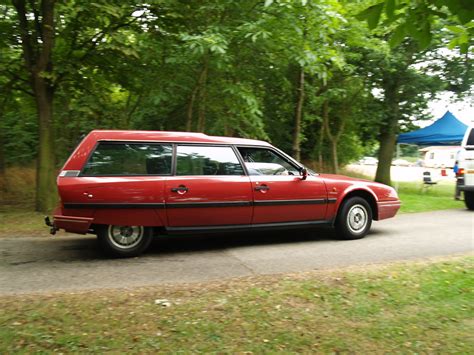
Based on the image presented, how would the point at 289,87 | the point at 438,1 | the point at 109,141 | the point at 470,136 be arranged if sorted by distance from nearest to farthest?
the point at 438,1 < the point at 109,141 < the point at 470,136 < the point at 289,87

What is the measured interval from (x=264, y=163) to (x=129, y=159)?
2.09 meters

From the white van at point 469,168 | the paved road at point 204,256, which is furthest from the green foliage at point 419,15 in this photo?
the white van at point 469,168

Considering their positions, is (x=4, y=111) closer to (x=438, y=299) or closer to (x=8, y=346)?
(x=8, y=346)

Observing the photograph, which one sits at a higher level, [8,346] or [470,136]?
[470,136]

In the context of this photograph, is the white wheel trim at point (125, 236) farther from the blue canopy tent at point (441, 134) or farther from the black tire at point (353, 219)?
the blue canopy tent at point (441, 134)

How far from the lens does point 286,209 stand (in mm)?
6844

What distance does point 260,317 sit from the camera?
12.5 ft

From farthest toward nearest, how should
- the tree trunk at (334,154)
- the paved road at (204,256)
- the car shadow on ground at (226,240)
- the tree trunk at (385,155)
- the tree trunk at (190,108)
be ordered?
the tree trunk at (385,155) < the tree trunk at (334,154) < the tree trunk at (190,108) < the car shadow on ground at (226,240) < the paved road at (204,256)

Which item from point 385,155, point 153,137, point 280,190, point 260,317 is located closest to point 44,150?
point 153,137

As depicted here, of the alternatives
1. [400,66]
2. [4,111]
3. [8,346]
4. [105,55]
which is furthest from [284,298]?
[400,66]

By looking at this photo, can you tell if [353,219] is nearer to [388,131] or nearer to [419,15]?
[419,15]

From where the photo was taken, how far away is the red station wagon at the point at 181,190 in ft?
19.2

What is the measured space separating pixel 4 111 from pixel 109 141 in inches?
314

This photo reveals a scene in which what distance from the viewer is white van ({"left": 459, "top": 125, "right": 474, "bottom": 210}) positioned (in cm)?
1140
